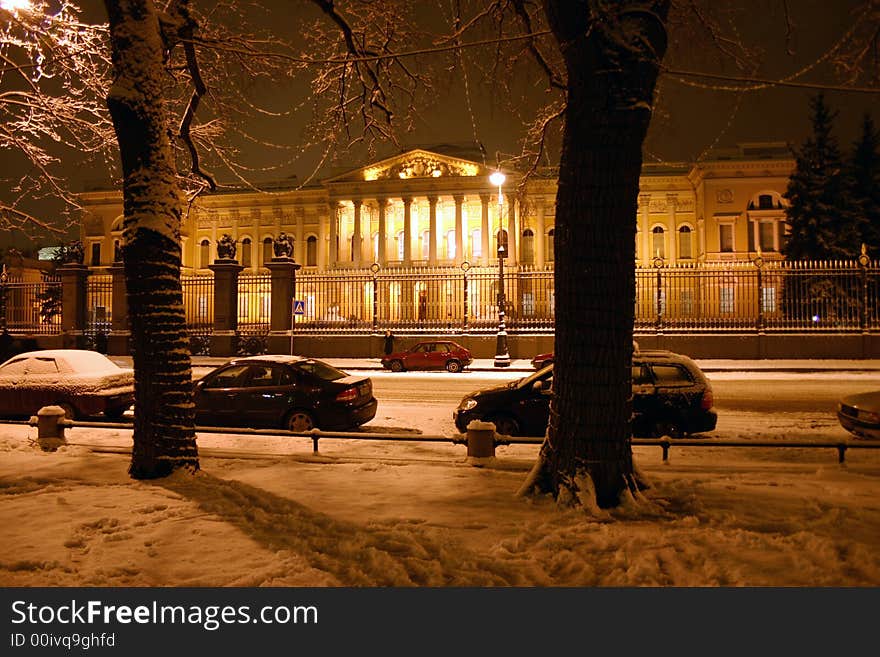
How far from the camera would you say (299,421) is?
11.0m

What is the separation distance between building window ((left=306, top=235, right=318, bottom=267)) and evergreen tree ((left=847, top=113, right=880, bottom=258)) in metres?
52.0

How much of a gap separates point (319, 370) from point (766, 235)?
60.5 meters

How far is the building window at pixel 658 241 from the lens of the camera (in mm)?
65812

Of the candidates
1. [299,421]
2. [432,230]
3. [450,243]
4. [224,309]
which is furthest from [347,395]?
[450,243]

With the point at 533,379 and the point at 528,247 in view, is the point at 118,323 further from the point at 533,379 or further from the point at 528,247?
the point at 528,247

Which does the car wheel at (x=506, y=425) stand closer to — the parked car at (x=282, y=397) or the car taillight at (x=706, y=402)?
the parked car at (x=282, y=397)

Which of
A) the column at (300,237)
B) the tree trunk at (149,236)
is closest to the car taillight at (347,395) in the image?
the tree trunk at (149,236)

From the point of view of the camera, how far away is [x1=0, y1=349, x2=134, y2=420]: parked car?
493 inches

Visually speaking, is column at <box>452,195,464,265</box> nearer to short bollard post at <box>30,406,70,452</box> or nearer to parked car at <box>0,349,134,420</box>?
parked car at <box>0,349,134,420</box>

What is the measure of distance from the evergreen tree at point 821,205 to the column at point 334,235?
42169 millimetres

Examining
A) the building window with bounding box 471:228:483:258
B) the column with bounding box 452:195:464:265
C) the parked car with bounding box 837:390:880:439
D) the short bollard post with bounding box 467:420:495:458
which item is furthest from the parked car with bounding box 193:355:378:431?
the building window with bounding box 471:228:483:258

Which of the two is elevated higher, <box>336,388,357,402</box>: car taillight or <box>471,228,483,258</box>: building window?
<box>471,228,483,258</box>: building window

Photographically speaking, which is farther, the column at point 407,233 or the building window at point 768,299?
the column at point 407,233

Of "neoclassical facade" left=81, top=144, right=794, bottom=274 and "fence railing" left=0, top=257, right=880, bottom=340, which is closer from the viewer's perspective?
"fence railing" left=0, top=257, right=880, bottom=340
